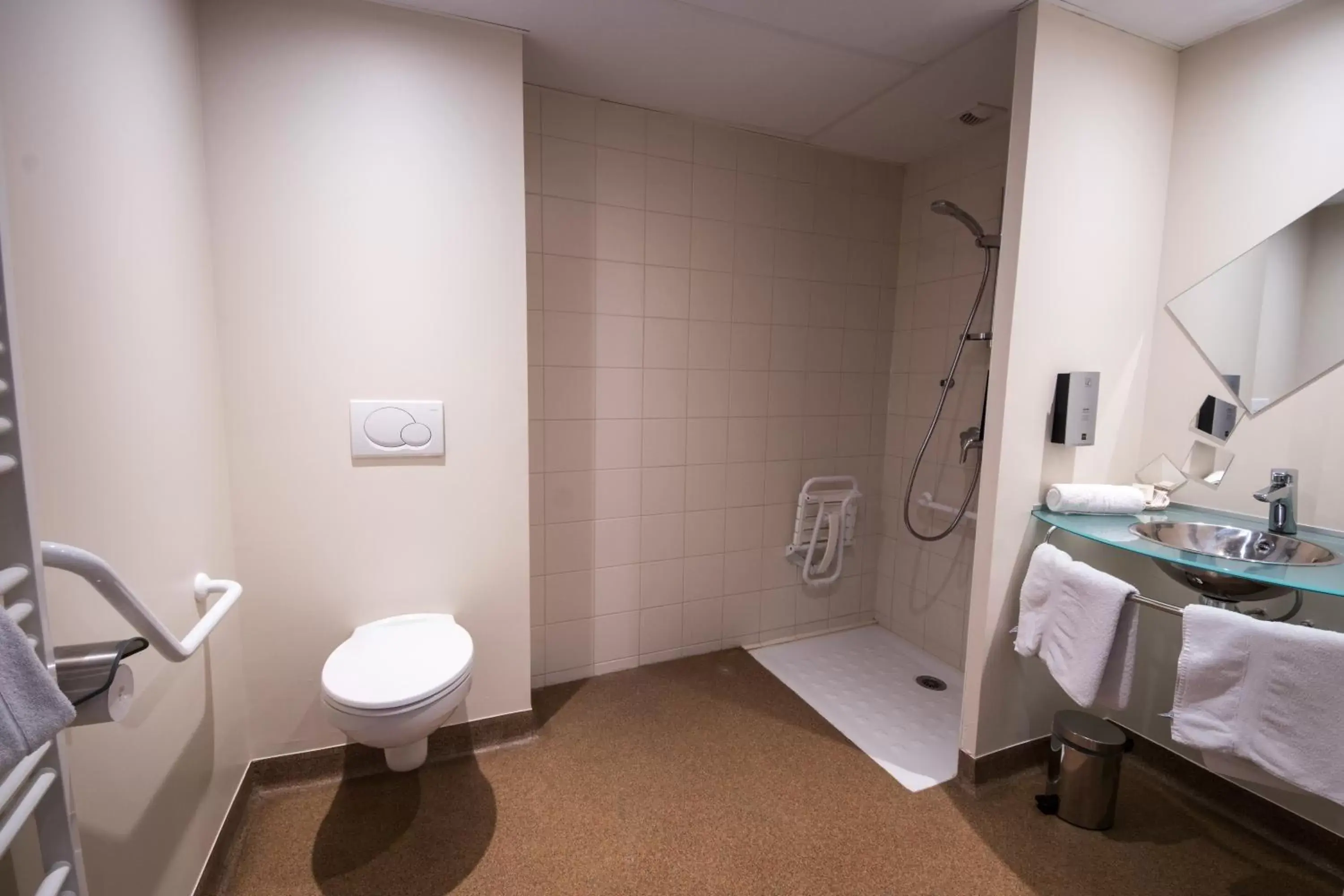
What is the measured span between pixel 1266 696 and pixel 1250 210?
4.43ft

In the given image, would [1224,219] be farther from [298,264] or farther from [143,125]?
[143,125]

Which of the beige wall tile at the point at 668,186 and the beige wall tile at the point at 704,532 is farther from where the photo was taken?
the beige wall tile at the point at 704,532

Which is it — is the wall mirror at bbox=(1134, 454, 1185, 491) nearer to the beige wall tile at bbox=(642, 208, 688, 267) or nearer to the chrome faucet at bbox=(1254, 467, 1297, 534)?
the chrome faucet at bbox=(1254, 467, 1297, 534)

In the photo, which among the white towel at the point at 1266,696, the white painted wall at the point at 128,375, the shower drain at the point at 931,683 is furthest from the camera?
the shower drain at the point at 931,683

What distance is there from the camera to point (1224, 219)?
66.0 inches

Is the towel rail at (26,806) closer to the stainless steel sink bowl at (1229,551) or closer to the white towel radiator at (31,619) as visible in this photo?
the white towel radiator at (31,619)

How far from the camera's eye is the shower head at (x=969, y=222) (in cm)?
210

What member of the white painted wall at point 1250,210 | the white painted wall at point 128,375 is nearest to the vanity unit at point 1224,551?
the white painted wall at point 1250,210

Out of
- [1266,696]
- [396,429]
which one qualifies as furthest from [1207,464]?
[396,429]

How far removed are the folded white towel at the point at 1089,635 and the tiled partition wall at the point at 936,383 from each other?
2.79ft

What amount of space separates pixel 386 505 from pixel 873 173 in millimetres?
2519

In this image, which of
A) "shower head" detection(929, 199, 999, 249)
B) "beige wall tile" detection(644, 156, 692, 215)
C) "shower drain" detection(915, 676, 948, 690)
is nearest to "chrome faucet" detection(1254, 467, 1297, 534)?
"shower head" detection(929, 199, 999, 249)

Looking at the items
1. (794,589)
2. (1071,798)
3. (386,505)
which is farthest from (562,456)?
(1071,798)

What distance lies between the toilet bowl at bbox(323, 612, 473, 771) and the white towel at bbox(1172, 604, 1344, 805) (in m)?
1.64
